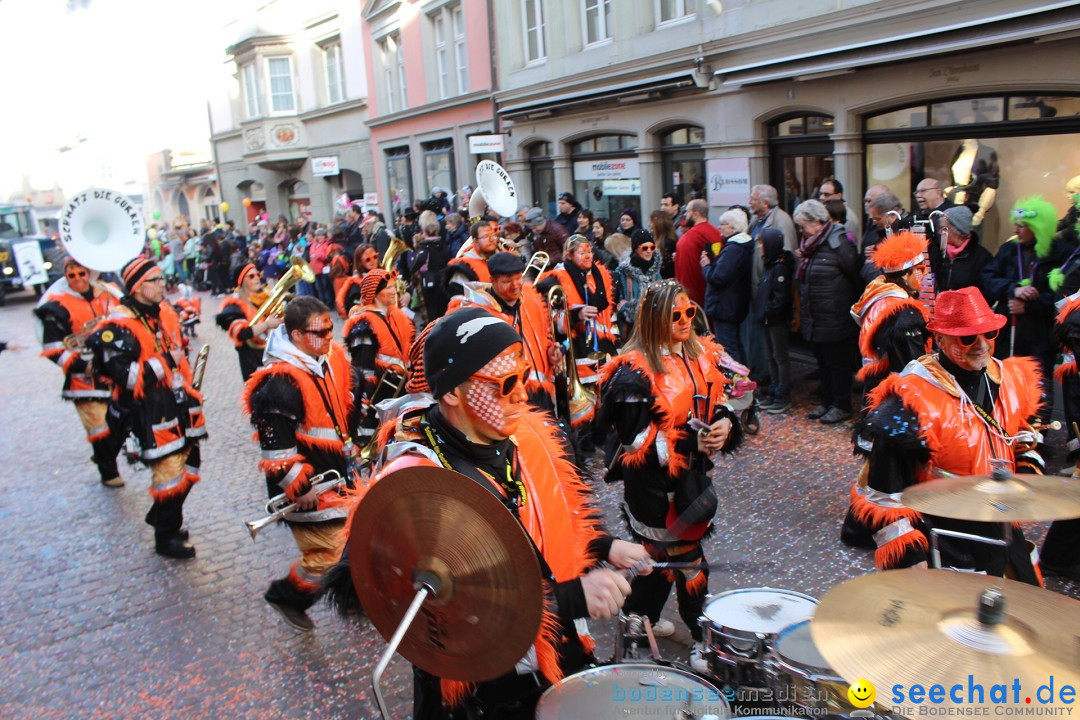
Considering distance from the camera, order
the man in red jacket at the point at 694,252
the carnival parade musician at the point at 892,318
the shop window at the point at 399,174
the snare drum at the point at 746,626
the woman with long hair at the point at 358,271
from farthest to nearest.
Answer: the shop window at the point at 399,174
the man in red jacket at the point at 694,252
the woman with long hair at the point at 358,271
the carnival parade musician at the point at 892,318
the snare drum at the point at 746,626

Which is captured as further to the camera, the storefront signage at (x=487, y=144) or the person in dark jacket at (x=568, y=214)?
the storefront signage at (x=487, y=144)

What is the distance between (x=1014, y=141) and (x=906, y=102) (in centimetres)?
136

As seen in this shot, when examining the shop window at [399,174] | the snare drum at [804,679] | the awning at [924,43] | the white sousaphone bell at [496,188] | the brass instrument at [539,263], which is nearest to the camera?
the snare drum at [804,679]

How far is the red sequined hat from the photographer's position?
334 cm

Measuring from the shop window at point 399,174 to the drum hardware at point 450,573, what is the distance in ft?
71.7

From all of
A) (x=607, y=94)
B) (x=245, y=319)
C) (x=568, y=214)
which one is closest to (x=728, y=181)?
(x=568, y=214)

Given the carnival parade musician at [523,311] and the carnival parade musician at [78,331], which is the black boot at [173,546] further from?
the carnival parade musician at [523,311]

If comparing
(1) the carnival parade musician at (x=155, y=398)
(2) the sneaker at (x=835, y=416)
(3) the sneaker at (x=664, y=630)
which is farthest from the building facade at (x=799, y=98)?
(1) the carnival parade musician at (x=155, y=398)

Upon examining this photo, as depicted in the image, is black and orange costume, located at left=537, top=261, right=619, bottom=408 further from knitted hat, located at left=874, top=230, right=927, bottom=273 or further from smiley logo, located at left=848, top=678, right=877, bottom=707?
smiley logo, located at left=848, top=678, right=877, bottom=707

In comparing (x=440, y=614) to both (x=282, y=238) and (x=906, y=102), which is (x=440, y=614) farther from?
(x=282, y=238)

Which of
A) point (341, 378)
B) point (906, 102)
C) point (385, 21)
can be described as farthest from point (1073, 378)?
point (385, 21)

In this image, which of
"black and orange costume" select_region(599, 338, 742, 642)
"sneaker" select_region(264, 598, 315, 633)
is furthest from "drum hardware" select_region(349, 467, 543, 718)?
"sneaker" select_region(264, 598, 315, 633)

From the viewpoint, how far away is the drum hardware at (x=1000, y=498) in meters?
2.29

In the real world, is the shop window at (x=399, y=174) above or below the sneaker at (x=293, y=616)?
above
